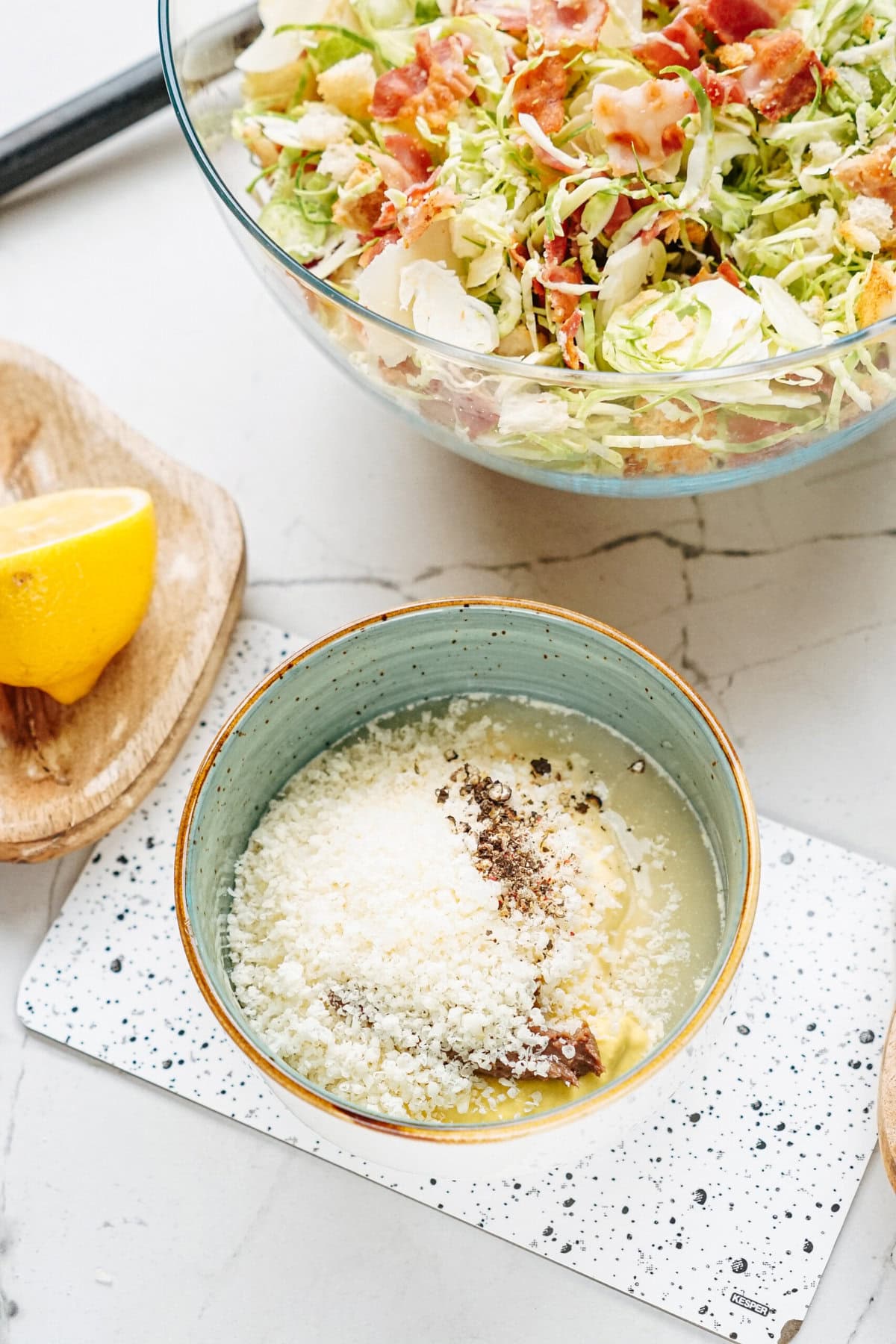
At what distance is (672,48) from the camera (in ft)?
3.58

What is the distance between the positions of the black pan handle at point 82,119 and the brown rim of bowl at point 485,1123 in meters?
0.71

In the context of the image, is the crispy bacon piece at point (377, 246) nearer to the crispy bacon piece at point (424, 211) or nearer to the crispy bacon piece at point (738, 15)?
the crispy bacon piece at point (424, 211)

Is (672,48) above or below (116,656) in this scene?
above

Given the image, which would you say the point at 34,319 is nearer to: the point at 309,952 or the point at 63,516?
the point at 63,516

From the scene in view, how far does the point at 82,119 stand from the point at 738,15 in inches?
27.3

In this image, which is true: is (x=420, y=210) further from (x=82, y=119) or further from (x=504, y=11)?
(x=82, y=119)

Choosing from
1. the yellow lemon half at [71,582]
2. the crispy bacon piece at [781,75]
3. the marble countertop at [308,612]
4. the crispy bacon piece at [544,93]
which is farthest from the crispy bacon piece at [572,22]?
the yellow lemon half at [71,582]

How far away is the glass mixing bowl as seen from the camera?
962 mm

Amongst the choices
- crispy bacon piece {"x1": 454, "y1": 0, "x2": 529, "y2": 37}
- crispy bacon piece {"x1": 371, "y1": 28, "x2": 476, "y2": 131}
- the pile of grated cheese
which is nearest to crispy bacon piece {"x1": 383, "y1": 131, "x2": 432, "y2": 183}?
crispy bacon piece {"x1": 371, "y1": 28, "x2": 476, "y2": 131}

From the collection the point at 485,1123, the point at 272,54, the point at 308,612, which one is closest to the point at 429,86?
the point at 272,54

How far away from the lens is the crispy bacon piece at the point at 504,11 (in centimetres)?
113

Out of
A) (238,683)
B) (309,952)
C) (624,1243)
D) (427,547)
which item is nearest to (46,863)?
(238,683)

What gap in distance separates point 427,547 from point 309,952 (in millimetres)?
464

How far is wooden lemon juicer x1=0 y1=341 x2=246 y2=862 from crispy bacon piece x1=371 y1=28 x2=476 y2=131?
375mm
